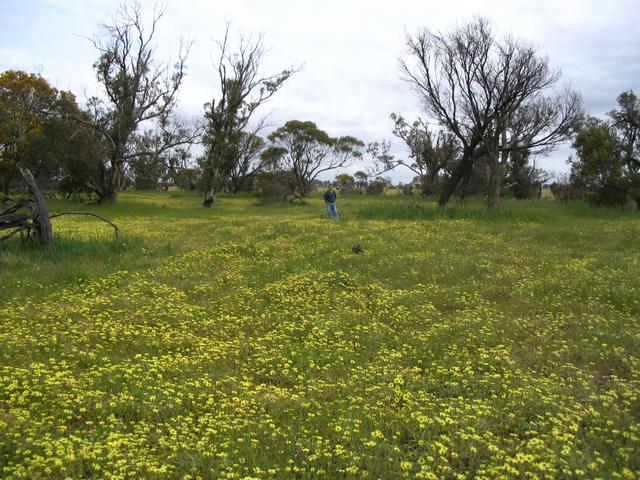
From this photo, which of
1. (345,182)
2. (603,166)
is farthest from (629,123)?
(345,182)

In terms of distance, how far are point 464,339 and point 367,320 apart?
168cm

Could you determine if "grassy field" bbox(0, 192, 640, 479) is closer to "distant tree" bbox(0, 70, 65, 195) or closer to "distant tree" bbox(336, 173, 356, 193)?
"distant tree" bbox(0, 70, 65, 195)

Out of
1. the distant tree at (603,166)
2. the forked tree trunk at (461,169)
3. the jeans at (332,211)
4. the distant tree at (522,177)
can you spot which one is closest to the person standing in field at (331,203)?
the jeans at (332,211)

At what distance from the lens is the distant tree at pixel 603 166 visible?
29.3 m

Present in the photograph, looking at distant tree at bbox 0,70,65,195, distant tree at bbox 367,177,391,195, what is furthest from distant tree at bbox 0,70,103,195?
distant tree at bbox 367,177,391,195

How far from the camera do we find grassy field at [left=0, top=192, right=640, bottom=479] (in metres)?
4.53

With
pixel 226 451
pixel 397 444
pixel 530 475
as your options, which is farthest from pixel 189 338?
pixel 530 475

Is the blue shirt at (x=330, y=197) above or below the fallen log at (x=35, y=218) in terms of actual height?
above

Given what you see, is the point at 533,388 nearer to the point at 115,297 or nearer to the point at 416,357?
the point at 416,357

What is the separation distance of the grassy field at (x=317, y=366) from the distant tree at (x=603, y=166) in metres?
19.0

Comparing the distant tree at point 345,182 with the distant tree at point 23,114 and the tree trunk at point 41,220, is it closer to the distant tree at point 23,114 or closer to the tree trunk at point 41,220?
the distant tree at point 23,114

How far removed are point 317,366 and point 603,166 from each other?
95.2ft

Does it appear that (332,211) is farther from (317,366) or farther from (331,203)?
(317,366)

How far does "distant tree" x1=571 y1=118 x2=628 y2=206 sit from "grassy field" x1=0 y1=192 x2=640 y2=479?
19.0 metres
